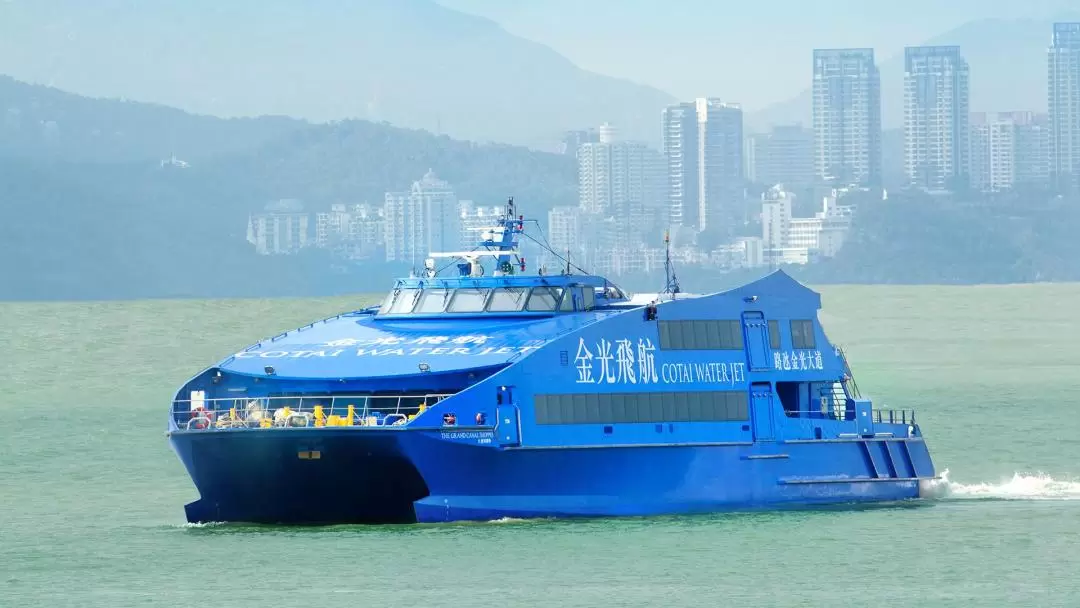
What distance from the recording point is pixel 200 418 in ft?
139

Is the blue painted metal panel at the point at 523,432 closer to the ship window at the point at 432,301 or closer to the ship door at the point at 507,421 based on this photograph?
the ship door at the point at 507,421

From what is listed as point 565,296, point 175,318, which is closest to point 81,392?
point 565,296

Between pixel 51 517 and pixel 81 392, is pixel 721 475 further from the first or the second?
pixel 81 392

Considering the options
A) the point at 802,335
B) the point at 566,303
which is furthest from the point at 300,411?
the point at 802,335

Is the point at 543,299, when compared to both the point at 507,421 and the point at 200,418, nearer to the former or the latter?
the point at 507,421

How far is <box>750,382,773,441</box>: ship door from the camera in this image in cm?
4469

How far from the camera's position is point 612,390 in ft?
140

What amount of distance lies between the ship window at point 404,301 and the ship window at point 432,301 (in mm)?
162

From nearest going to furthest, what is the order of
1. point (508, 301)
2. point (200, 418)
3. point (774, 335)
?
point (200, 418)
point (508, 301)
point (774, 335)

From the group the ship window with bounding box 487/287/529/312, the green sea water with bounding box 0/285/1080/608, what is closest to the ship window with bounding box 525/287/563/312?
the ship window with bounding box 487/287/529/312

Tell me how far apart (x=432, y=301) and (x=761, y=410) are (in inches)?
246

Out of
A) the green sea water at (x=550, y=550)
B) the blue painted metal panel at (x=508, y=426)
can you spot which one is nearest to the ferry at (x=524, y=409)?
the blue painted metal panel at (x=508, y=426)

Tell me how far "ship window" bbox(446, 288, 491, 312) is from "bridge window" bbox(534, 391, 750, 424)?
135 inches

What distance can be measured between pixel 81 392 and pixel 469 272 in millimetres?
46954
